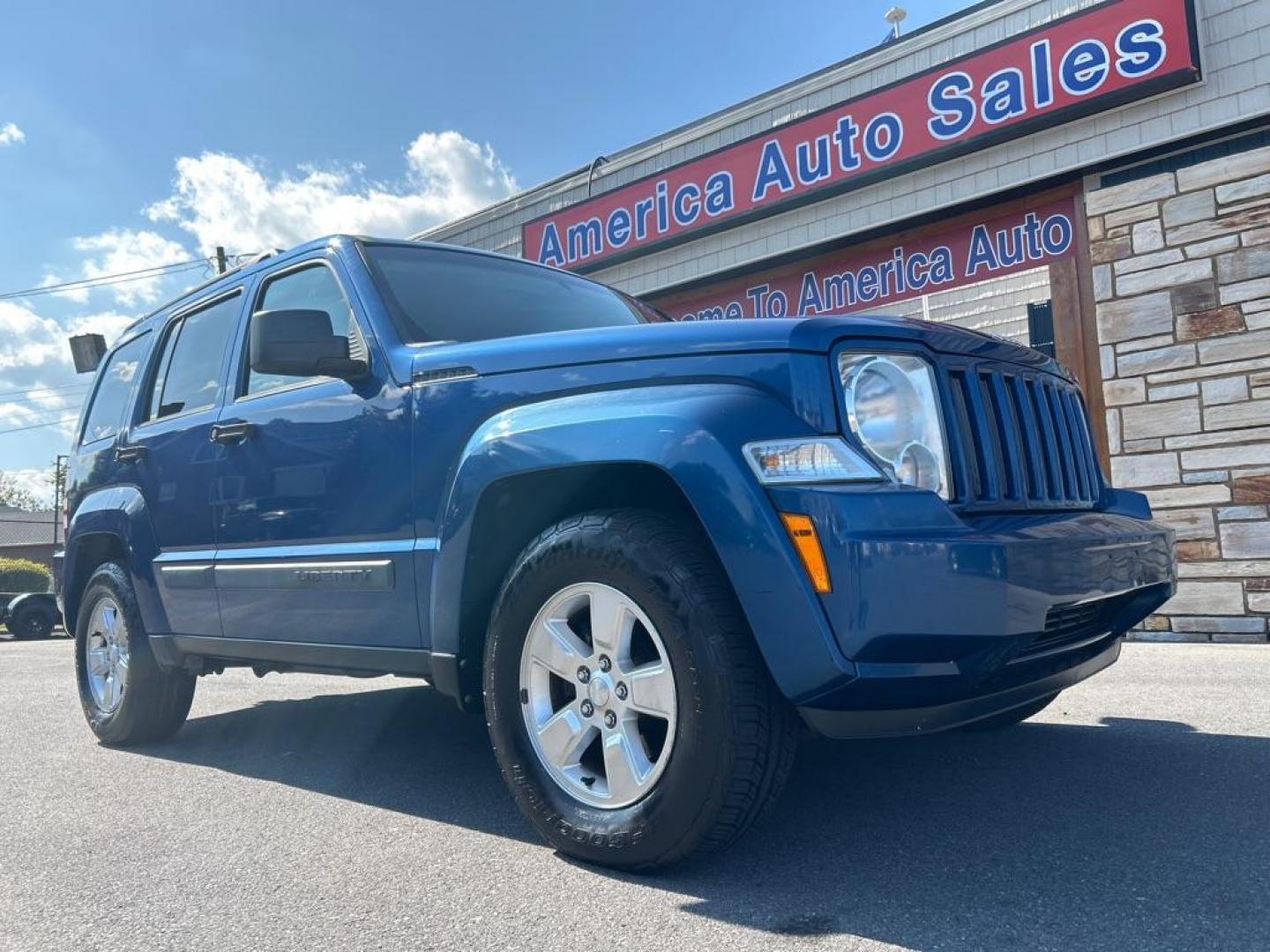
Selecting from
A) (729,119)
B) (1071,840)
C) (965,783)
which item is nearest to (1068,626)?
(1071,840)

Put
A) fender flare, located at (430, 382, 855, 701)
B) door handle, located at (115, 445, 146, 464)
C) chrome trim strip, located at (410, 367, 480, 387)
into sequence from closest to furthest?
1. fender flare, located at (430, 382, 855, 701)
2. chrome trim strip, located at (410, 367, 480, 387)
3. door handle, located at (115, 445, 146, 464)

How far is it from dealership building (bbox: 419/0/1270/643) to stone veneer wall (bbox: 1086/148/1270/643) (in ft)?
0.04

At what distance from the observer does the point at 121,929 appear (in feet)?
7.48

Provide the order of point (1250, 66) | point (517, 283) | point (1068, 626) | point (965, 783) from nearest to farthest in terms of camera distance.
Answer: point (1068, 626), point (965, 783), point (517, 283), point (1250, 66)

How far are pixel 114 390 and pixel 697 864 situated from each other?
13.1ft

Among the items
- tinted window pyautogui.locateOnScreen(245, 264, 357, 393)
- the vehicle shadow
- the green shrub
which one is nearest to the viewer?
the vehicle shadow

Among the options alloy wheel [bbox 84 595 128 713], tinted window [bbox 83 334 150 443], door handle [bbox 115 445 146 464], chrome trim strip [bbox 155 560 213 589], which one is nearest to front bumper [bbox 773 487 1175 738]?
chrome trim strip [bbox 155 560 213 589]

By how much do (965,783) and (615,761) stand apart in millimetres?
1294

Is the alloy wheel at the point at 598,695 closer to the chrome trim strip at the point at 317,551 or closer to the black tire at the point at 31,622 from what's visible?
→ the chrome trim strip at the point at 317,551

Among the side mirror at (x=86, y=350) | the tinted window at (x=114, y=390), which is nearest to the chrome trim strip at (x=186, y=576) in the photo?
the tinted window at (x=114, y=390)

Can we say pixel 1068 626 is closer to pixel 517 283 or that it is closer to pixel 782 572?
pixel 782 572

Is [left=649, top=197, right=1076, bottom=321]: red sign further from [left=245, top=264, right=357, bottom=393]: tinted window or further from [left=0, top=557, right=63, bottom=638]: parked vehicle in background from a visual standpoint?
[left=0, top=557, right=63, bottom=638]: parked vehicle in background

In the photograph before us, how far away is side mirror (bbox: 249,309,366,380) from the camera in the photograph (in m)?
3.07

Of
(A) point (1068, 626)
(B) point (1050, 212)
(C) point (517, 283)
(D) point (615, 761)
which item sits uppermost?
(B) point (1050, 212)
